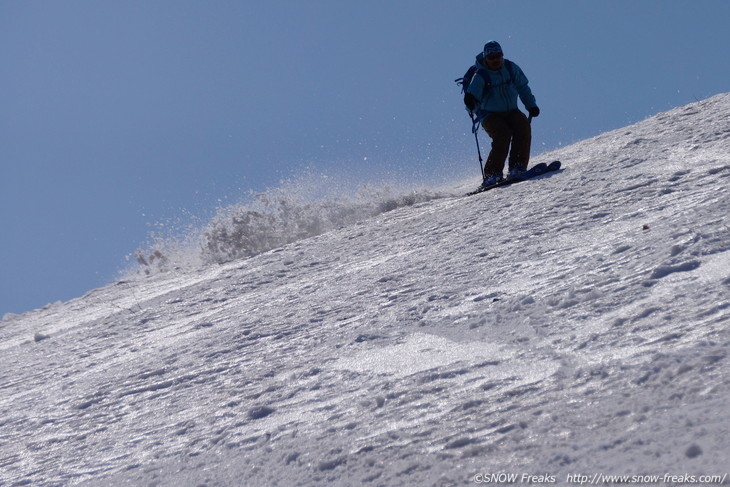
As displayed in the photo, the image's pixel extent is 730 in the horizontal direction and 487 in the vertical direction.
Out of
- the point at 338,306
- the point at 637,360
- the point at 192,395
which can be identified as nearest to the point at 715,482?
the point at 637,360

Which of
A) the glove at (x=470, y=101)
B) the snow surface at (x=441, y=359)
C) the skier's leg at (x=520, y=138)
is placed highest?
the glove at (x=470, y=101)

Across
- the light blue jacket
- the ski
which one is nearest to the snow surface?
the ski

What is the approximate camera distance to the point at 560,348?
12.5 ft

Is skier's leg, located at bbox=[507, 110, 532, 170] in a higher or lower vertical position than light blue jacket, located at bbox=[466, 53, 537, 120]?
lower

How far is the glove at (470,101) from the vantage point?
1000 centimetres

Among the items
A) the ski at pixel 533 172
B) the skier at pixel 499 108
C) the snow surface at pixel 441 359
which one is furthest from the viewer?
the skier at pixel 499 108

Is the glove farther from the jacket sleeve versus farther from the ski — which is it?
the ski

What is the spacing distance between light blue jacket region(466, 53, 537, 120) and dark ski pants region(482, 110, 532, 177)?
105 mm

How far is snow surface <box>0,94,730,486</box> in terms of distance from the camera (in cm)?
311

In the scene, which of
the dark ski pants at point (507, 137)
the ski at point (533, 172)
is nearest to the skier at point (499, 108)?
the dark ski pants at point (507, 137)

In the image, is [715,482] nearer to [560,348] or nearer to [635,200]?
[560,348]

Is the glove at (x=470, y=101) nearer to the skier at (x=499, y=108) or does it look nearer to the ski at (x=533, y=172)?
the skier at (x=499, y=108)

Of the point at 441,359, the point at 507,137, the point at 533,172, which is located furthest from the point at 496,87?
the point at 441,359

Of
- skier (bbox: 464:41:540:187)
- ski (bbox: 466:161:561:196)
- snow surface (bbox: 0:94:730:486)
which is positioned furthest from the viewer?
skier (bbox: 464:41:540:187)
